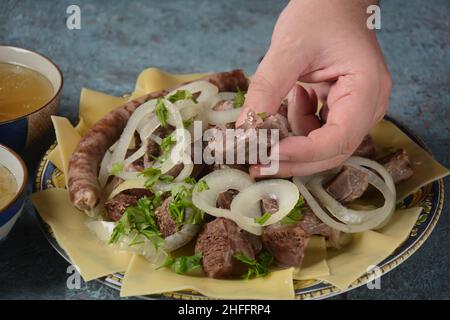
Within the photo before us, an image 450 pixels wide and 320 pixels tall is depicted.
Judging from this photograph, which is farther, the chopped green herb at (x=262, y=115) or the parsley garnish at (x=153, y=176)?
the parsley garnish at (x=153, y=176)

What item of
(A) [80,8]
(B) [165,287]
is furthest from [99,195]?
(A) [80,8]

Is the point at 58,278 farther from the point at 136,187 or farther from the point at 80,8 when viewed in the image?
the point at 80,8

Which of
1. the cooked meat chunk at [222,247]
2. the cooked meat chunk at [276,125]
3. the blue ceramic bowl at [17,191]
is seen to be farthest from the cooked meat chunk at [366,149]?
the blue ceramic bowl at [17,191]

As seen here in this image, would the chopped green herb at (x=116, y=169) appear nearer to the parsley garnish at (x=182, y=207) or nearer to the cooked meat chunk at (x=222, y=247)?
the parsley garnish at (x=182, y=207)

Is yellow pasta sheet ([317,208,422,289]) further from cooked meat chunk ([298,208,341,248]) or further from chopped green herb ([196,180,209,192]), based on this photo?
chopped green herb ([196,180,209,192])

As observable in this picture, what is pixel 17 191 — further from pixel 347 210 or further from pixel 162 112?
pixel 347 210

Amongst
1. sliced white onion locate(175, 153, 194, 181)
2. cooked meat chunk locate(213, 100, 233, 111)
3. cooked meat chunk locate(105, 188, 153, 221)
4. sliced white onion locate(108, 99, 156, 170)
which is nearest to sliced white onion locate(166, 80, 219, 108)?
cooked meat chunk locate(213, 100, 233, 111)
